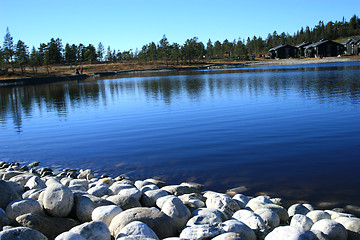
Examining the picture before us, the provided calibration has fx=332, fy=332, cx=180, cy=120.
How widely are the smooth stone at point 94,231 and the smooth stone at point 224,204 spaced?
2.35 m

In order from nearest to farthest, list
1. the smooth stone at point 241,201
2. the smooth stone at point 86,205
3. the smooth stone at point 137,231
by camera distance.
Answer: the smooth stone at point 137,231, the smooth stone at point 86,205, the smooth stone at point 241,201

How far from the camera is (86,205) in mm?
6203

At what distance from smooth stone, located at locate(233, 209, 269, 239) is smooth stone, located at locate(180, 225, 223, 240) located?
82 centimetres

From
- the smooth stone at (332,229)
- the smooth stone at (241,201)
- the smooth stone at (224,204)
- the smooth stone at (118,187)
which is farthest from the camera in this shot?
the smooth stone at (118,187)

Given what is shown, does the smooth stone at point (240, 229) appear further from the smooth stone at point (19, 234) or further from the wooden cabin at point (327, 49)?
the wooden cabin at point (327, 49)

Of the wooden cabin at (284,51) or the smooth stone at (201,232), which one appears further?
the wooden cabin at (284,51)

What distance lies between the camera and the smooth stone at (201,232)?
201 inches

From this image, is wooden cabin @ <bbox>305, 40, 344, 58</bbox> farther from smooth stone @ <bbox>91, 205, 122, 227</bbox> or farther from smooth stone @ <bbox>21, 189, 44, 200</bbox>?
smooth stone @ <bbox>91, 205, 122, 227</bbox>

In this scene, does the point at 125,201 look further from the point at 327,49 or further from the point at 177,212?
the point at 327,49

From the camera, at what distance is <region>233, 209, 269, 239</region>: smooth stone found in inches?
223

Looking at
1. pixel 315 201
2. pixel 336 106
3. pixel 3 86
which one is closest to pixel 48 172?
pixel 315 201

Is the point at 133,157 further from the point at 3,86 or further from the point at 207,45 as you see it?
the point at 207,45

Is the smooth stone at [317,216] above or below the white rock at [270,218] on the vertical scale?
below

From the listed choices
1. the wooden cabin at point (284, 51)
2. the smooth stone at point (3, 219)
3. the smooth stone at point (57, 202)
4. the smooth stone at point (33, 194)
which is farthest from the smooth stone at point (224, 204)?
the wooden cabin at point (284, 51)
